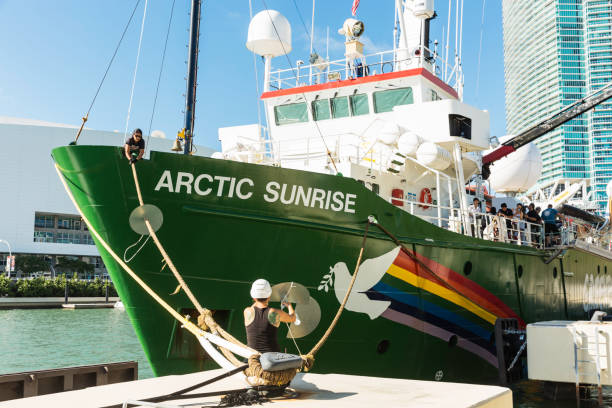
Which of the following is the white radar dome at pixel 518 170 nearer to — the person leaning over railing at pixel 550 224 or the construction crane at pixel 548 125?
the construction crane at pixel 548 125

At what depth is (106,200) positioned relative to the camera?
23.8ft

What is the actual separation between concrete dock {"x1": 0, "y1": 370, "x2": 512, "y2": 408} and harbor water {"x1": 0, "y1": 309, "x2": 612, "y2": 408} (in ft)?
18.9

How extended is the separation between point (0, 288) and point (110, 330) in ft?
57.6

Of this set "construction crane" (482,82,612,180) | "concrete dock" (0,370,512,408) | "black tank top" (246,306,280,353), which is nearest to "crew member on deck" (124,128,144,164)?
"concrete dock" (0,370,512,408)

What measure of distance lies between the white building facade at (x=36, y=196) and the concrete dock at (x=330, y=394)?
6262 centimetres

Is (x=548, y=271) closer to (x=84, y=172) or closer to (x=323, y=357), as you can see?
(x=323, y=357)

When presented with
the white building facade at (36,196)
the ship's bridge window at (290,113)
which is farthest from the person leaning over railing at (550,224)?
the white building facade at (36,196)

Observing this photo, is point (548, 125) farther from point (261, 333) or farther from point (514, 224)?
point (261, 333)

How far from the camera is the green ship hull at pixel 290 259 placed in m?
7.30

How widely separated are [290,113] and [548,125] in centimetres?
652

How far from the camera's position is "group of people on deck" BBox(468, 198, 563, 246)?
1173 cm

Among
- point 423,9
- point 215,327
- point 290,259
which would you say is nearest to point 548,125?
point 423,9

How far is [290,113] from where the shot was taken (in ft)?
45.5

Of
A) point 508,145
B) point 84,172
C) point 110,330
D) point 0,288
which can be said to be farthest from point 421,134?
point 0,288
